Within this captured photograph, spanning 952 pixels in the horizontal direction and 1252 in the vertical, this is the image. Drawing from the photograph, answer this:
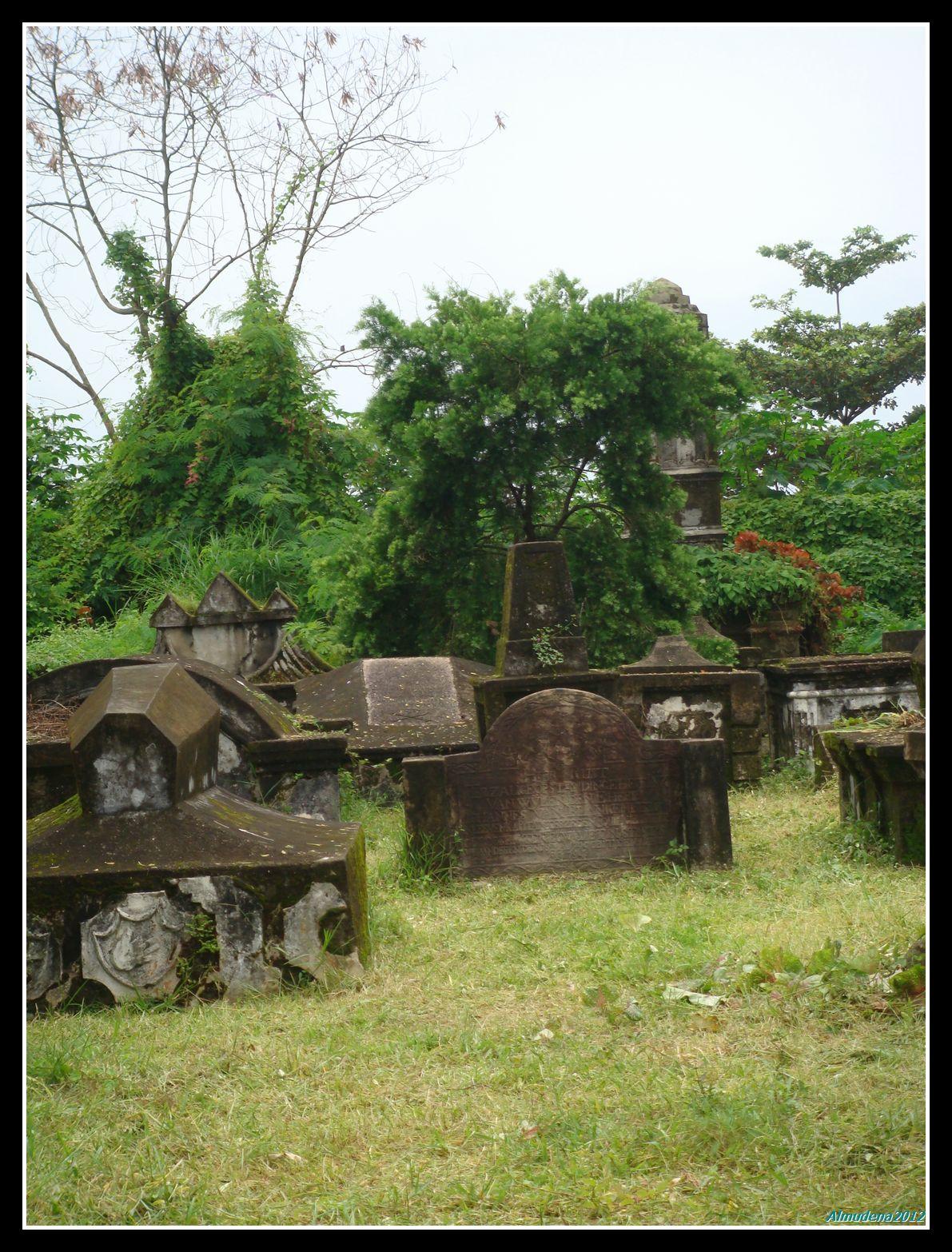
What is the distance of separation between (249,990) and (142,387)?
16505 mm

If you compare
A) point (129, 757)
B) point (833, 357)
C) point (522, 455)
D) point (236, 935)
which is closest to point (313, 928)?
point (236, 935)

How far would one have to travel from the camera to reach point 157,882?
424 cm

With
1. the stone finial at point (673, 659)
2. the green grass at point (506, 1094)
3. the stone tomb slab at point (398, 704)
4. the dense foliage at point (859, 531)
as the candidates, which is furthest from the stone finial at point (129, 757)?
the dense foliage at point (859, 531)

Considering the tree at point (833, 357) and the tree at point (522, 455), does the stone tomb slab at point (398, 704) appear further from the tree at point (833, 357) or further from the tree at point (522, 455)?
the tree at point (833, 357)

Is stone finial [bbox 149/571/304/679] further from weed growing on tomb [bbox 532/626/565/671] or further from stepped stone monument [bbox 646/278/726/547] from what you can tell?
stepped stone monument [bbox 646/278/726/547]

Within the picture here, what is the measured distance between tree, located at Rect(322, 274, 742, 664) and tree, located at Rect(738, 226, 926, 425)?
945 cm

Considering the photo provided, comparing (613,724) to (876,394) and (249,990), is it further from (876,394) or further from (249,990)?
(876,394)

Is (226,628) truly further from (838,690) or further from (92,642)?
(838,690)

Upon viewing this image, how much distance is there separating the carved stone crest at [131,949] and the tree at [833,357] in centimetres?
1915

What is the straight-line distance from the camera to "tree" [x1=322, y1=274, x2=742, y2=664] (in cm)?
1246

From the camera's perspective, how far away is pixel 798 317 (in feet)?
74.8

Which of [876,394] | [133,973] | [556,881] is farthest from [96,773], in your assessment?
[876,394]

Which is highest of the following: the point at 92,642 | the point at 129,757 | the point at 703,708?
the point at 92,642

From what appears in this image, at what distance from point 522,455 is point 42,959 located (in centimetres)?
914
